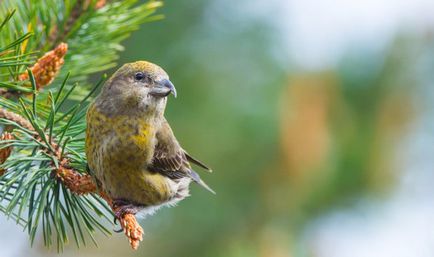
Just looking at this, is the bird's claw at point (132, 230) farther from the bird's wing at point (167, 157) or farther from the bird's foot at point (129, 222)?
the bird's wing at point (167, 157)

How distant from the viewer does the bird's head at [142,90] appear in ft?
10.7

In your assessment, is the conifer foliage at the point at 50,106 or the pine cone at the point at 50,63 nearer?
the conifer foliage at the point at 50,106

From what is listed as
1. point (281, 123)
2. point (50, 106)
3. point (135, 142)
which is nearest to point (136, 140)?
point (135, 142)

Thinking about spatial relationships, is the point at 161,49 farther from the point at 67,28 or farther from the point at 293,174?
the point at 67,28

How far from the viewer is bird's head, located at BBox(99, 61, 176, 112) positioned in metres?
3.28

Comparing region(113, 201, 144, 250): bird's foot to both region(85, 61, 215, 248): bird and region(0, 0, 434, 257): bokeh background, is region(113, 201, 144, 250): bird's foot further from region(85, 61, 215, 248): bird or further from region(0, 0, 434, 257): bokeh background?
region(0, 0, 434, 257): bokeh background

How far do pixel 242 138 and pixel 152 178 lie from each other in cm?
334

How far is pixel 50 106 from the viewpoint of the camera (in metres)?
2.57

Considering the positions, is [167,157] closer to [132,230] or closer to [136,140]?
[136,140]

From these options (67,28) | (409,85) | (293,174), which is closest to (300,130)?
(293,174)

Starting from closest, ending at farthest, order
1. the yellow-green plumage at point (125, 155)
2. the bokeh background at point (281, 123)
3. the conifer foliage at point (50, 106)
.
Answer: the conifer foliage at point (50, 106) → the yellow-green plumage at point (125, 155) → the bokeh background at point (281, 123)

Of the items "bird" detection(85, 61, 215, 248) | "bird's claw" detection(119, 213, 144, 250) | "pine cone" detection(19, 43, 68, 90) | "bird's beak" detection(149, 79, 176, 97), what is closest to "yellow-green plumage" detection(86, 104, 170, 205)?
"bird" detection(85, 61, 215, 248)

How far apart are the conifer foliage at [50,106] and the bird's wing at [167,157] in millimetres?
478

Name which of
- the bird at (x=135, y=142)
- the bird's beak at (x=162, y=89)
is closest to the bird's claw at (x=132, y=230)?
the bird at (x=135, y=142)
